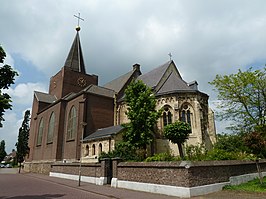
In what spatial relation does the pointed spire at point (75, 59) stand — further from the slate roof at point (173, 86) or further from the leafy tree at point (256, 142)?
the leafy tree at point (256, 142)

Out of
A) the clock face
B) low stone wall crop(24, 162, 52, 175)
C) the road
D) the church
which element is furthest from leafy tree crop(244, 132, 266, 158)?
the clock face

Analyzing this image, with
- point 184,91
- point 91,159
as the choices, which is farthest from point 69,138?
point 184,91

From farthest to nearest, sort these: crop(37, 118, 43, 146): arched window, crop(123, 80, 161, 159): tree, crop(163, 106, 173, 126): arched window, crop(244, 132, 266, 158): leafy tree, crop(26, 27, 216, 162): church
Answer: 1. crop(37, 118, 43, 146): arched window
2. crop(163, 106, 173, 126): arched window
3. crop(26, 27, 216, 162): church
4. crop(123, 80, 161, 159): tree
5. crop(244, 132, 266, 158): leafy tree

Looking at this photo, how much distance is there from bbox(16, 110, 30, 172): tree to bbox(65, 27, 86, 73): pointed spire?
725 inches

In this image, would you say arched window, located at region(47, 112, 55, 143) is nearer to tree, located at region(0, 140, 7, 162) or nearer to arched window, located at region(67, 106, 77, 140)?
arched window, located at region(67, 106, 77, 140)

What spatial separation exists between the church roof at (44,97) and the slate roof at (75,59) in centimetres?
788

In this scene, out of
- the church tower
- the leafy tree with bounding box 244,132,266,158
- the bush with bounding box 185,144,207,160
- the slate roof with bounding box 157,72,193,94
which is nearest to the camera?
the leafy tree with bounding box 244,132,266,158

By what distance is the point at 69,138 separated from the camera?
110 feet

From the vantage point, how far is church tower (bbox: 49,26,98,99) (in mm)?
42125

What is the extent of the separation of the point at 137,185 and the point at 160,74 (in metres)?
22.2

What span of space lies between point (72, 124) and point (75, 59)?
18.1 meters

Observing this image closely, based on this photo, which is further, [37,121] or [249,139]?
[37,121]

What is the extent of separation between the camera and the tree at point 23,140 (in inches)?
1667

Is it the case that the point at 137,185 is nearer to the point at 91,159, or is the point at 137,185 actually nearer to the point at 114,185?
the point at 114,185
